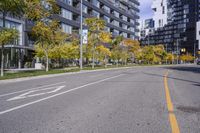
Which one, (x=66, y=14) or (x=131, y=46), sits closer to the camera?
(x=66, y=14)

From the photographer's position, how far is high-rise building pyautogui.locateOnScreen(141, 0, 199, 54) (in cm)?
16775

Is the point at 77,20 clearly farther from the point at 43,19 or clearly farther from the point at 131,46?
the point at 43,19

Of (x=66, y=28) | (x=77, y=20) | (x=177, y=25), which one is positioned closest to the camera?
(x=66, y=28)

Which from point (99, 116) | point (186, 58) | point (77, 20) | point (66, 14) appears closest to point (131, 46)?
point (77, 20)

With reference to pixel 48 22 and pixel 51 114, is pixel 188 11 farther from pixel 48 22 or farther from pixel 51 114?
pixel 51 114

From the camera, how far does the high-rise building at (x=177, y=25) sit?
167750mm

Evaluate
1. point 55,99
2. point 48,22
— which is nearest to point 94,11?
point 48,22

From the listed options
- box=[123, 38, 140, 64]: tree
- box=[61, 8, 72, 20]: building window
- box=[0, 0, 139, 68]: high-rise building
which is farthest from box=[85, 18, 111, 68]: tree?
box=[123, 38, 140, 64]: tree

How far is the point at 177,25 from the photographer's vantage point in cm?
17775

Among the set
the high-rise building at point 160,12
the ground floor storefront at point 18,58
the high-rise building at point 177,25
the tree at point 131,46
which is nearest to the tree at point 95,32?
the ground floor storefront at point 18,58

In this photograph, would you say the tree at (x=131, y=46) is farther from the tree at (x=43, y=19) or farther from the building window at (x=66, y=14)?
the tree at (x=43, y=19)

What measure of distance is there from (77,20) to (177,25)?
363 feet

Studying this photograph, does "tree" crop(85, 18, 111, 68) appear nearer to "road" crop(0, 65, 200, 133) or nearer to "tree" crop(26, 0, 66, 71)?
"tree" crop(26, 0, 66, 71)

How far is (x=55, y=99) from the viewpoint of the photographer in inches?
459
